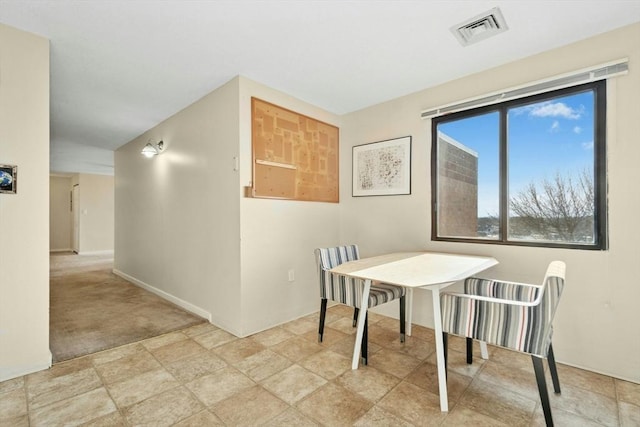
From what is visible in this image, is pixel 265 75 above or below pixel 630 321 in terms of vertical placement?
above

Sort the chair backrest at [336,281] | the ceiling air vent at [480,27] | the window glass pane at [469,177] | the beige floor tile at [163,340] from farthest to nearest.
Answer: the window glass pane at [469,177]
the beige floor tile at [163,340]
the chair backrest at [336,281]
the ceiling air vent at [480,27]

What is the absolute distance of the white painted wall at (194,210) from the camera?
9.34 ft

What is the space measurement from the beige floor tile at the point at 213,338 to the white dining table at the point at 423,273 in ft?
4.00

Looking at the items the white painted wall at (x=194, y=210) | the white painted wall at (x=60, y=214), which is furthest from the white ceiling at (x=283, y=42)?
the white painted wall at (x=60, y=214)

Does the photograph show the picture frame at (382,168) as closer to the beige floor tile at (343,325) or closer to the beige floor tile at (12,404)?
the beige floor tile at (343,325)

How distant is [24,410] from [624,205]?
158 inches

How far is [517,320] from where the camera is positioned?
61.9 inches

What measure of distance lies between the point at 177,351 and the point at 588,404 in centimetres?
289

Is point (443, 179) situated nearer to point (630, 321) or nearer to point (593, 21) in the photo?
point (593, 21)

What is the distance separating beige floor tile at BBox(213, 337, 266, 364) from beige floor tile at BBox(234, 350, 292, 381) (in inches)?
2.5

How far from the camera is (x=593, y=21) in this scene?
2.00 metres

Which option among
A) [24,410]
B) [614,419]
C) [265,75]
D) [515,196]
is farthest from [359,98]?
[24,410]

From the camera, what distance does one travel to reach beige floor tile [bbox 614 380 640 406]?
181 cm

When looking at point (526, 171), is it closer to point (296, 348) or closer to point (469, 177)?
point (469, 177)
